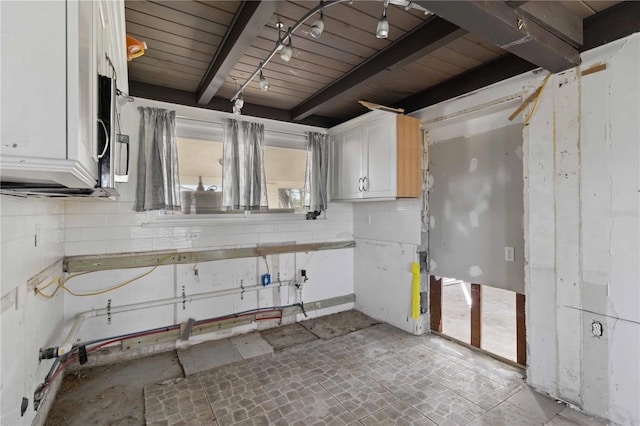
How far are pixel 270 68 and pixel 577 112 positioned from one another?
7.50 ft

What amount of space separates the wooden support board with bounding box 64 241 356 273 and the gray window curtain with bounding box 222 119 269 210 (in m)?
0.50

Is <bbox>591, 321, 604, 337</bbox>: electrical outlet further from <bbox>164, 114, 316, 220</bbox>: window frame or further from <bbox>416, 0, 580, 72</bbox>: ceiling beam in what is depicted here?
<bbox>164, 114, 316, 220</bbox>: window frame

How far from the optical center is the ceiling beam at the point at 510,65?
1759 mm

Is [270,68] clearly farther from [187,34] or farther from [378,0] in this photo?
[378,0]

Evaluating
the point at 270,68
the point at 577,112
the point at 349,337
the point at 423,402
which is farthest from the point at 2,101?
the point at 349,337

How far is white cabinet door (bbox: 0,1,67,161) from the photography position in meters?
0.67

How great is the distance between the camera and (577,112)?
197 centimetres

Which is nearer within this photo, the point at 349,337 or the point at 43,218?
the point at 43,218

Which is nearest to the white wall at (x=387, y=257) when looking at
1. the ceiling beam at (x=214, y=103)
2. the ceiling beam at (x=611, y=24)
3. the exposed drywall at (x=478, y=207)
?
the exposed drywall at (x=478, y=207)

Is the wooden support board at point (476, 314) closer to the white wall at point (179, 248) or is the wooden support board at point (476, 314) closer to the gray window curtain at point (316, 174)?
the white wall at point (179, 248)

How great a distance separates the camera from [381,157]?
3033 millimetres

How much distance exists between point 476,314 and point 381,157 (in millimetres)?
1786

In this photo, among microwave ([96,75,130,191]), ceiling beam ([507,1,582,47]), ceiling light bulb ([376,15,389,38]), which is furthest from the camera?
ceiling beam ([507,1,582,47])

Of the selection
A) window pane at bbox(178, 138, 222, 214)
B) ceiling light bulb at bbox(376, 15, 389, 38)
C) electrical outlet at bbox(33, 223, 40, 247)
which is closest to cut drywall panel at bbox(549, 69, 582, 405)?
ceiling light bulb at bbox(376, 15, 389, 38)
